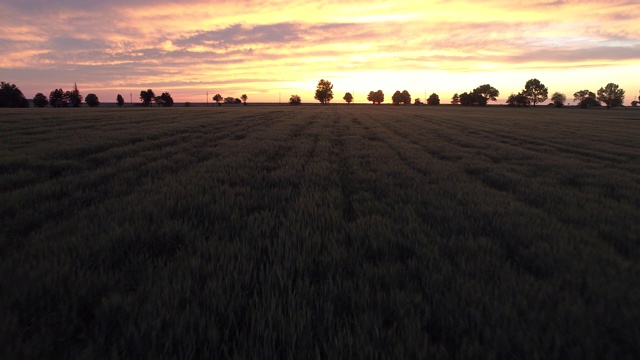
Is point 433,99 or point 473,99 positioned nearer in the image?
point 473,99

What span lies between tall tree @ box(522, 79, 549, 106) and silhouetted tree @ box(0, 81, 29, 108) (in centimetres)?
20076

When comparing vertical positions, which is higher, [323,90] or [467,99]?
[323,90]

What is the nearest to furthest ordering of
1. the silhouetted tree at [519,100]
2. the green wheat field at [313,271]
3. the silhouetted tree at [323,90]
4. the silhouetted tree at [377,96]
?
the green wheat field at [313,271], the silhouetted tree at [519,100], the silhouetted tree at [323,90], the silhouetted tree at [377,96]

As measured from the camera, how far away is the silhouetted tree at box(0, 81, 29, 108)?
86.3m

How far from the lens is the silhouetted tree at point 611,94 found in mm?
138625

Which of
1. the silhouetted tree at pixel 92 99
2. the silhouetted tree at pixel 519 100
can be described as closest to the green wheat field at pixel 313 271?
the silhouetted tree at pixel 92 99

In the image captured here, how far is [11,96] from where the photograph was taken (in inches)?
3430

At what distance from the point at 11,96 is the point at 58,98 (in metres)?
26.5

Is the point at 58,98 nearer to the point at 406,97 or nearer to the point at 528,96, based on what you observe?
the point at 406,97

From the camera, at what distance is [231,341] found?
1.79 metres

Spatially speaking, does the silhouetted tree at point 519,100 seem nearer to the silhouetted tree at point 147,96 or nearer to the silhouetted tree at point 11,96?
the silhouetted tree at point 147,96

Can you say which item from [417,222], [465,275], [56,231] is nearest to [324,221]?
[417,222]

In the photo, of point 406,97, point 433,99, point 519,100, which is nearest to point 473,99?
point 519,100

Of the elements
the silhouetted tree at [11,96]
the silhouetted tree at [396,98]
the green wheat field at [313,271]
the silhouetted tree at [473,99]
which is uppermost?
the silhouetted tree at [396,98]
